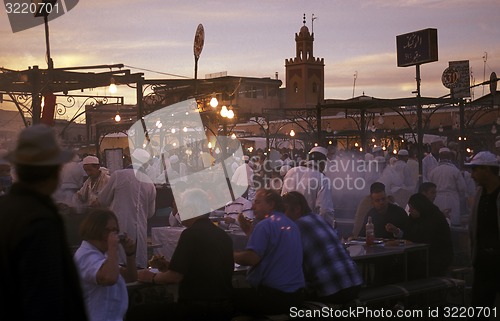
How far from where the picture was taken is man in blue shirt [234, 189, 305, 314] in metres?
6.49

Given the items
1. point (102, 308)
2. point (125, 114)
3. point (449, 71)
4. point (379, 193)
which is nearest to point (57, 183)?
point (102, 308)

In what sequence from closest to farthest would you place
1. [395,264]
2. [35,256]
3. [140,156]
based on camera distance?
[35,256], [395,264], [140,156]

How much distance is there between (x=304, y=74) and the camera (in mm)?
119312

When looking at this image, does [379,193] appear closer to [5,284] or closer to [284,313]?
[284,313]

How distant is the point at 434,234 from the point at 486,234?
6.41 feet

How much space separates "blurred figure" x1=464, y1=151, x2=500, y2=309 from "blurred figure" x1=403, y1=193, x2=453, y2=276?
1803mm

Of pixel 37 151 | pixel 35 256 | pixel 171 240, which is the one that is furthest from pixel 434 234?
pixel 35 256

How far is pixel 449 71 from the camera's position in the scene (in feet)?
75.4

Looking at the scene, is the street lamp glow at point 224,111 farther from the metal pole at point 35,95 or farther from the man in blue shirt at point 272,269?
the man in blue shirt at point 272,269

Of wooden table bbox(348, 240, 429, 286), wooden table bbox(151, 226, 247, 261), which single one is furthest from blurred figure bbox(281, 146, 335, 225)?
wooden table bbox(348, 240, 429, 286)

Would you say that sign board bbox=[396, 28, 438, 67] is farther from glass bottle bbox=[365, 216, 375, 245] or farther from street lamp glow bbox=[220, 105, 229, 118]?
glass bottle bbox=[365, 216, 375, 245]

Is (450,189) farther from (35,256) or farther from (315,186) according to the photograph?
(35,256)

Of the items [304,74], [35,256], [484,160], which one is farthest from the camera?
[304,74]

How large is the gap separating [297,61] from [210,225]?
384ft
